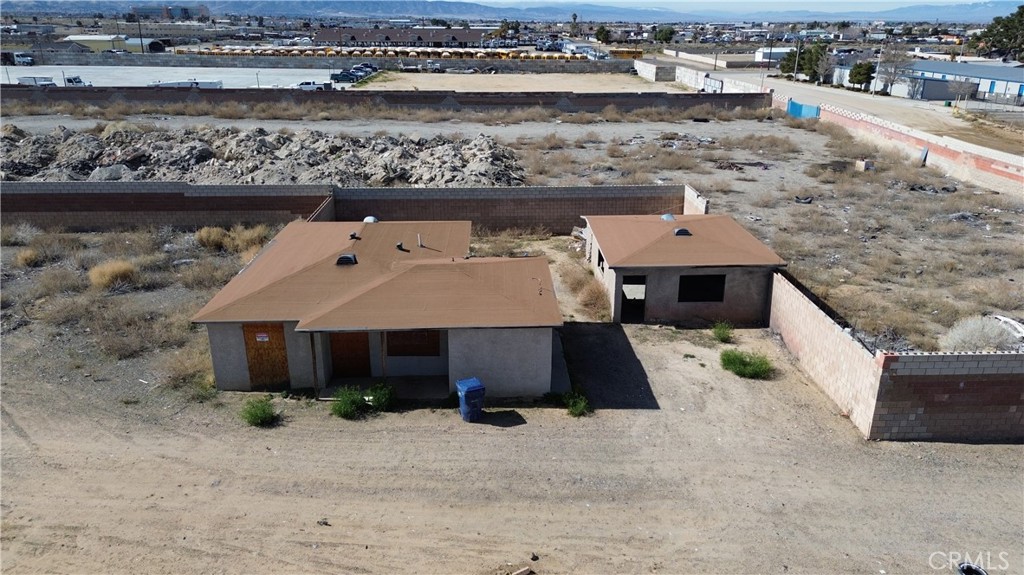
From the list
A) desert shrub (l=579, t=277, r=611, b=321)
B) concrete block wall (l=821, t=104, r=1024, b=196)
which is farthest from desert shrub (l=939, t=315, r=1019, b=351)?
concrete block wall (l=821, t=104, r=1024, b=196)

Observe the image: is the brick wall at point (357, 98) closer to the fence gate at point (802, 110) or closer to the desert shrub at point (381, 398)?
the fence gate at point (802, 110)

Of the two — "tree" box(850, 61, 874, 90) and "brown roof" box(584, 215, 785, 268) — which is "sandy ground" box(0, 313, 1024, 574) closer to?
"brown roof" box(584, 215, 785, 268)

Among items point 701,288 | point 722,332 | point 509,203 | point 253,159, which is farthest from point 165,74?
point 722,332

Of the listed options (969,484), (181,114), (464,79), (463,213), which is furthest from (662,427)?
(464,79)

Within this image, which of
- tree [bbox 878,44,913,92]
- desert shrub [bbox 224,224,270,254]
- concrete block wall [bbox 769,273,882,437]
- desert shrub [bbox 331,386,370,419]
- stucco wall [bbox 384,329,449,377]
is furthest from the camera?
tree [bbox 878,44,913,92]

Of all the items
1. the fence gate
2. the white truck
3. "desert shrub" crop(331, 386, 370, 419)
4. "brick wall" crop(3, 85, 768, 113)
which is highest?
the white truck

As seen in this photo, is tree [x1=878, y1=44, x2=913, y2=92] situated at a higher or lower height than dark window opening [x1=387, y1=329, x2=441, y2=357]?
higher
